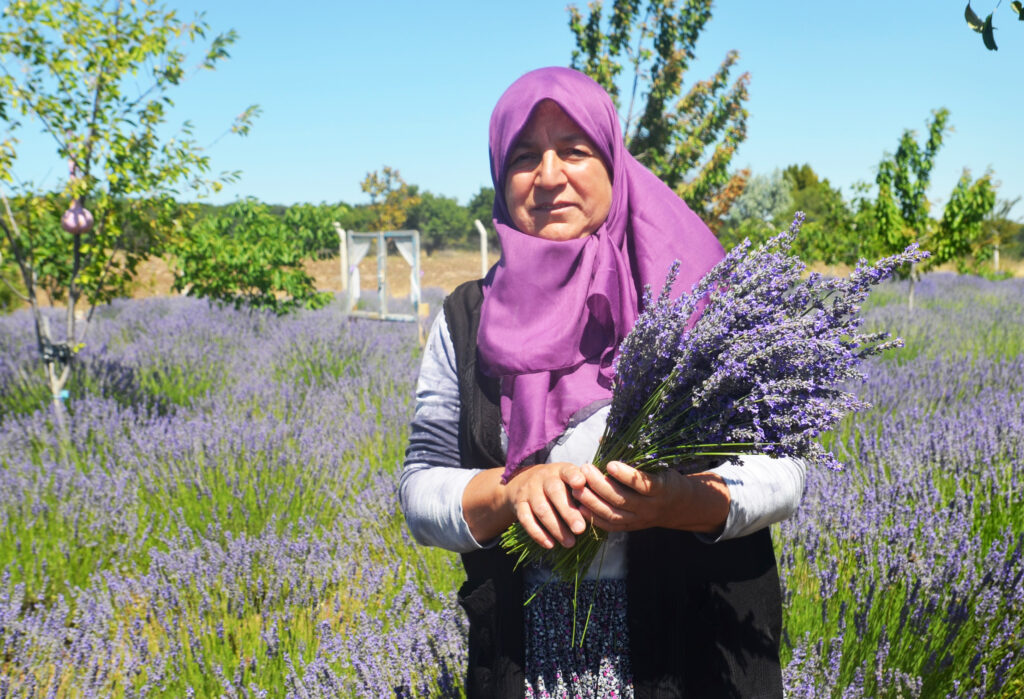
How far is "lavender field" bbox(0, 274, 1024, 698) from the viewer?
208 centimetres

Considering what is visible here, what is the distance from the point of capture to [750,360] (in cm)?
94

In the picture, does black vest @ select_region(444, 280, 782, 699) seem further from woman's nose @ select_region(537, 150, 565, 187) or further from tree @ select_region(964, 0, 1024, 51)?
tree @ select_region(964, 0, 1024, 51)

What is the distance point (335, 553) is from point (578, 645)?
2151 millimetres

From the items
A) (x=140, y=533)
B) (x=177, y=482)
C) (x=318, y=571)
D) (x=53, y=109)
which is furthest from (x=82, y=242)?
(x=318, y=571)

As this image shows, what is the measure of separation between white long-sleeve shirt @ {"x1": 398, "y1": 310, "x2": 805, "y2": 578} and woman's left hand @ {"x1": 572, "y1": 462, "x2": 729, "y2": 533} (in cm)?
8

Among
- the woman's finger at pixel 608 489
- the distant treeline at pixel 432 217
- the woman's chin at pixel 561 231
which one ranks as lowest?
the woman's finger at pixel 608 489

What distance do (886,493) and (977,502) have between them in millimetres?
395

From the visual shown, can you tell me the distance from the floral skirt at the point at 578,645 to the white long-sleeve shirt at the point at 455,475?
6cm

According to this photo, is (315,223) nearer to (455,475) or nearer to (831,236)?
(455,475)

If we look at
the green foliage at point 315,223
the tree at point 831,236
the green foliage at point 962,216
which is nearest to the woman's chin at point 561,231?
the tree at point 831,236

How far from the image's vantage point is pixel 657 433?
1066 millimetres

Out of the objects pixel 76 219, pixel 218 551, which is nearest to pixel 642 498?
pixel 218 551

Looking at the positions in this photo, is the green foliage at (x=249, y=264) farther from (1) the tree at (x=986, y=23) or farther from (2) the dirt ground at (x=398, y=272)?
(2) the dirt ground at (x=398, y=272)

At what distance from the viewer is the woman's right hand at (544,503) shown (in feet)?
3.59
